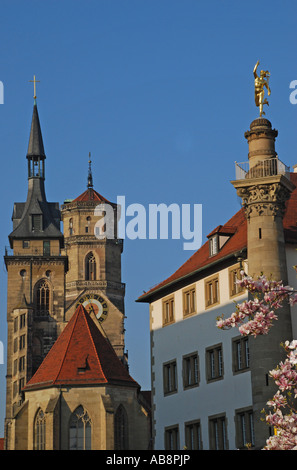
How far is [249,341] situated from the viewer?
52.5m

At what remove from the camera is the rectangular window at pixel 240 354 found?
54688 millimetres

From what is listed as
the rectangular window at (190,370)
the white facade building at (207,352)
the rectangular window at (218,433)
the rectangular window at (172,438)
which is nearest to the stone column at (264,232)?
the white facade building at (207,352)

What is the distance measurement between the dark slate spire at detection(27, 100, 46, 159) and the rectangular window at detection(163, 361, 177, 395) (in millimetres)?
99607

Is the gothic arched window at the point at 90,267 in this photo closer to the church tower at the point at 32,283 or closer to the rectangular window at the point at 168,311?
the church tower at the point at 32,283

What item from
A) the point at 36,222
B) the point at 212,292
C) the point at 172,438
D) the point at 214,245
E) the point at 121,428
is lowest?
the point at 172,438

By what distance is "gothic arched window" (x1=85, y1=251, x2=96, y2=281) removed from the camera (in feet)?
494

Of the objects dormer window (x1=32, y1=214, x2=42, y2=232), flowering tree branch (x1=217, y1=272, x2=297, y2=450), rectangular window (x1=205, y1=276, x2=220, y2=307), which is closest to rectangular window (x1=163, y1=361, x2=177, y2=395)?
rectangular window (x1=205, y1=276, x2=220, y2=307)

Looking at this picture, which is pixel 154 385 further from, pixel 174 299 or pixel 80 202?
pixel 80 202

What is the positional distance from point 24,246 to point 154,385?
8648 centimetres

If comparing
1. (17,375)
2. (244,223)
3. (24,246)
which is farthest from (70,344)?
(24,246)

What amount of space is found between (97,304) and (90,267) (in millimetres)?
8025

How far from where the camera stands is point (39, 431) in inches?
3029

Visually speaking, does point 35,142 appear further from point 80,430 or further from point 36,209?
point 80,430

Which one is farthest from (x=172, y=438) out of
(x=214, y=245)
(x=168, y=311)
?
(x=214, y=245)
